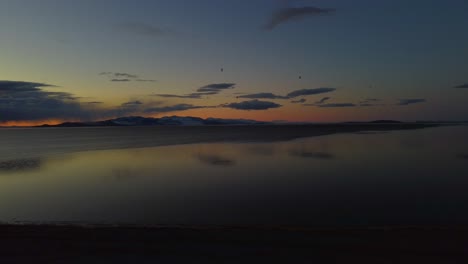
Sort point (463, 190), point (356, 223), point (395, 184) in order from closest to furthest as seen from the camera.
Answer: point (356, 223)
point (463, 190)
point (395, 184)

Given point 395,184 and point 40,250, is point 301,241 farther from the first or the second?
point 395,184

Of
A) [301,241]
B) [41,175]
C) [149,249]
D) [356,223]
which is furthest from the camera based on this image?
[41,175]

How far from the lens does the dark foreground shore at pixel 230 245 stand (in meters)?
7.37

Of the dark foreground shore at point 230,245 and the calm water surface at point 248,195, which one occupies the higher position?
the dark foreground shore at point 230,245

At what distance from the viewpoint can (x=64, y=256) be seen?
7.52 meters

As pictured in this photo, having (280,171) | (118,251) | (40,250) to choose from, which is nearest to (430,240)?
(118,251)

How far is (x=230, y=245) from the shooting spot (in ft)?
27.0

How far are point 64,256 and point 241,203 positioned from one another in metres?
7.71

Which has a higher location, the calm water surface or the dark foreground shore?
the dark foreground shore

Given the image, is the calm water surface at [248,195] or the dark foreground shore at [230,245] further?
the calm water surface at [248,195]

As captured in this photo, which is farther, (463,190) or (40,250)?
(463,190)

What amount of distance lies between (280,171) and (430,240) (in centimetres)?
1508

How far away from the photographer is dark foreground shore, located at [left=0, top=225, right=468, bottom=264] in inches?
290

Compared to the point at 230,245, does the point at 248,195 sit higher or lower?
lower
